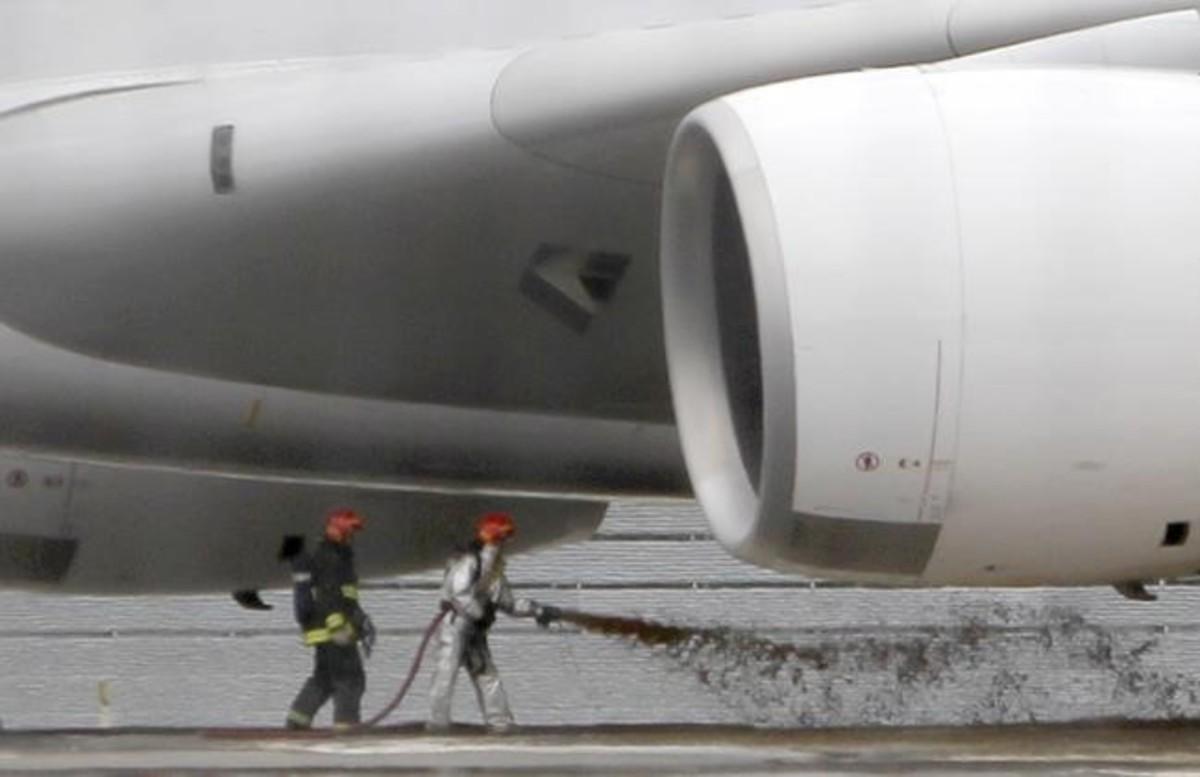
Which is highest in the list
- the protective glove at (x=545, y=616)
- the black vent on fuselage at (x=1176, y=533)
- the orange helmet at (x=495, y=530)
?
the black vent on fuselage at (x=1176, y=533)

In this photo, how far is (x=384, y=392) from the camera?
7.27 metres

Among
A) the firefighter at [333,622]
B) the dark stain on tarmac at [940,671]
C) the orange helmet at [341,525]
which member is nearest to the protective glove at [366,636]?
the firefighter at [333,622]

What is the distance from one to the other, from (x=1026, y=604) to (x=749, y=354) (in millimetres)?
3119

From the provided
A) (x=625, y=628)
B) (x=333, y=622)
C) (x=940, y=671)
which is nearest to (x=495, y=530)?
(x=333, y=622)

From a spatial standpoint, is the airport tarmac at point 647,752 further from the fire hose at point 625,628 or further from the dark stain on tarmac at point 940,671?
the fire hose at point 625,628

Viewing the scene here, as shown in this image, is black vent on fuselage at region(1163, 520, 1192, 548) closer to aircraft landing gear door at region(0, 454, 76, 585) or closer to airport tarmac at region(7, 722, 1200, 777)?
airport tarmac at region(7, 722, 1200, 777)

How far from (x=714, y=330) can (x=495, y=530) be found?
133 cm

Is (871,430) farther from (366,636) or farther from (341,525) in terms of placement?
(366,636)

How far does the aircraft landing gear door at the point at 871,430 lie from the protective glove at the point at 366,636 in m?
2.70

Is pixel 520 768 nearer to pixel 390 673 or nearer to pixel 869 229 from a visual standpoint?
pixel 869 229

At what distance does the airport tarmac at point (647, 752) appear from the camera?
5.52 metres

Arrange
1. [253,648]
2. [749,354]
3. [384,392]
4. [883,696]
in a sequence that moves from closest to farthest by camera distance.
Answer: [749,354]
[384,392]
[883,696]
[253,648]

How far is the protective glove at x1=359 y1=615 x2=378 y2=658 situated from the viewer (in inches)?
327

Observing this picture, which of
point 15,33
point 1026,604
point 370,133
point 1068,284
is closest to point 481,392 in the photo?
point 370,133
